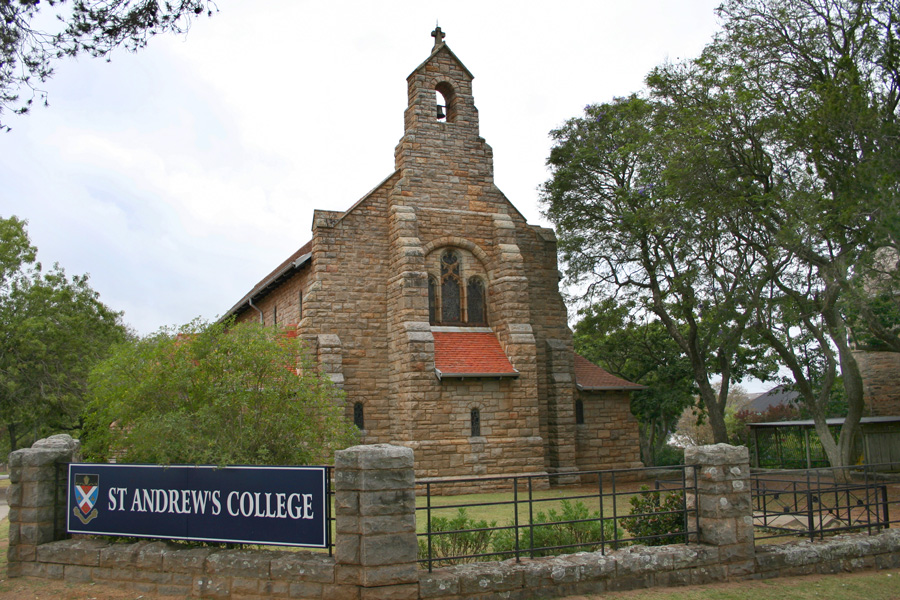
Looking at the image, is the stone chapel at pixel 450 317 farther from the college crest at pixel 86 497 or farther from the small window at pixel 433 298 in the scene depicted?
the college crest at pixel 86 497

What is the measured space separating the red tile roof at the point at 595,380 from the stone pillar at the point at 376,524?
1530cm

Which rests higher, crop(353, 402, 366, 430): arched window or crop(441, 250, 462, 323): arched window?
crop(441, 250, 462, 323): arched window

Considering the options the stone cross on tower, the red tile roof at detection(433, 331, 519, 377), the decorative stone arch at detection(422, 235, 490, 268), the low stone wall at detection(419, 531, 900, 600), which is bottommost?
the low stone wall at detection(419, 531, 900, 600)

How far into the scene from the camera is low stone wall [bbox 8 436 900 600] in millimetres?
7148

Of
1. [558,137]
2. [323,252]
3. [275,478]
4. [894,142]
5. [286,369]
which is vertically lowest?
[275,478]

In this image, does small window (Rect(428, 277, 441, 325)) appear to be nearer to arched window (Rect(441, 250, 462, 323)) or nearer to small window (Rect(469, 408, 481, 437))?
arched window (Rect(441, 250, 462, 323))

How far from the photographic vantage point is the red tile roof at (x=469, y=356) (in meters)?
18.6

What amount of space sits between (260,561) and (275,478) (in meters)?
→ 0.87

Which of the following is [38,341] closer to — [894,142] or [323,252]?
[323,252]

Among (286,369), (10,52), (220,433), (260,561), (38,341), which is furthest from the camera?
(38,341)

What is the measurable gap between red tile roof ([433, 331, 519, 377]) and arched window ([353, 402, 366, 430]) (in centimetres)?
251

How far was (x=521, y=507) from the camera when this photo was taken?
1541cm

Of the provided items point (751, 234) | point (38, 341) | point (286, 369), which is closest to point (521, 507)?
point (286, 369)

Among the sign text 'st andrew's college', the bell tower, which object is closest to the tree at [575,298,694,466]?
the bell tower
